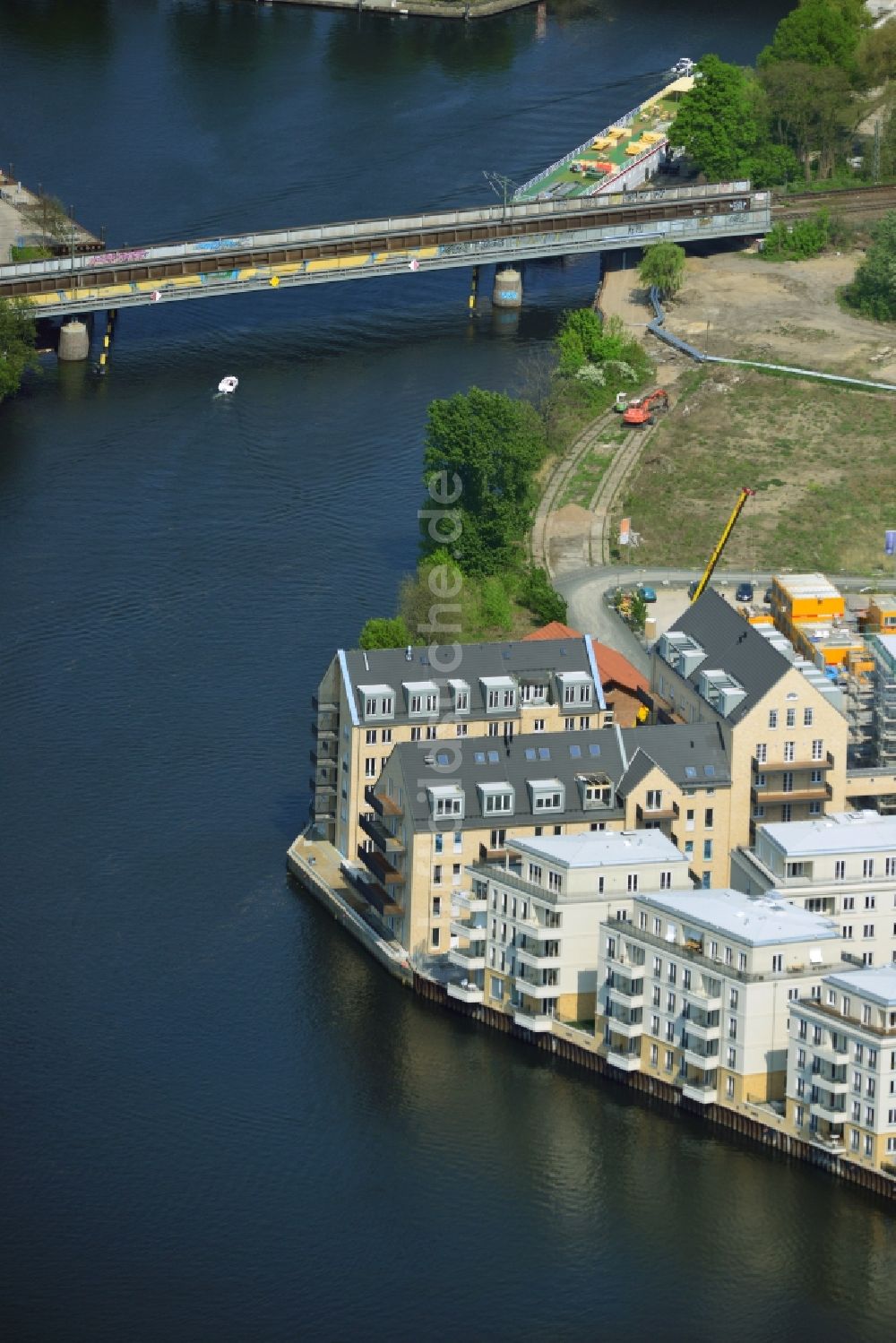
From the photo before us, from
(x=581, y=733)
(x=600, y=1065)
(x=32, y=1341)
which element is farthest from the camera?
(x=581, y=733)

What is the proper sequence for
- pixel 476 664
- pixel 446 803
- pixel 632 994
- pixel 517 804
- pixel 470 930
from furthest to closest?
pixel 476 664 → pixel 517 804 → pixel 446 803 → pixel 470 930 → pixel 632 994

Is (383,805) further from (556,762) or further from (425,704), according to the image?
(556,762)

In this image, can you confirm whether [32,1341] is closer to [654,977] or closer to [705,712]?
[654,977]

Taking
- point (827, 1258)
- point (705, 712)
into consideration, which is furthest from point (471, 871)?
point (827, 1258)

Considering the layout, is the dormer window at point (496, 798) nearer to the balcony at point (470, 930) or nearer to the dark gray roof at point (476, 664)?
the balcony at point (470, 930)

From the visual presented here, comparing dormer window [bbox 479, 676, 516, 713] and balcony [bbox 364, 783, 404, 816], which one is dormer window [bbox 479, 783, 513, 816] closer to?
balcony [bbox 364, 783, 404, 816]

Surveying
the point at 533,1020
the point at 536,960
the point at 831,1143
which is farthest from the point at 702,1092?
the point at 536,960
